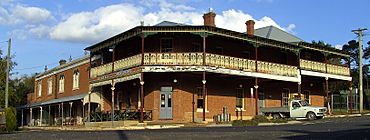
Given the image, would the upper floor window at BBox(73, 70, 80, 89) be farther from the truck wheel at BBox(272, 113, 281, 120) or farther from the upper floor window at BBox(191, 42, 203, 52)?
the truck wheel at BBox(272, 113, 281, 120)

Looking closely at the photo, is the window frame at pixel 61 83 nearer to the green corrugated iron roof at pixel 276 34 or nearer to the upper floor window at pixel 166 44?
the upper floor window at pixel 166 44

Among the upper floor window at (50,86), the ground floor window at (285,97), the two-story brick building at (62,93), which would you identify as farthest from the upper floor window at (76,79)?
the ground floor window at (285,97)

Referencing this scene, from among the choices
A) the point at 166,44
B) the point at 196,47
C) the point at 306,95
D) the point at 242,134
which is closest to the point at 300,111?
the point at 196,47

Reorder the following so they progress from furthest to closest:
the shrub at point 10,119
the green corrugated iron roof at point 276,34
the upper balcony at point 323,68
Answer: the green corrugated iron roof at point 276,34, the upper balcony at point 323,68, the shrub at point 10,119

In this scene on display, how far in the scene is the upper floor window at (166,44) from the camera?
33.9 m

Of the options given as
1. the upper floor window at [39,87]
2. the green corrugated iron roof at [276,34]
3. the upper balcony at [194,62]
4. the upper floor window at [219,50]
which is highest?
the green corrugated iron roof at [276,34]

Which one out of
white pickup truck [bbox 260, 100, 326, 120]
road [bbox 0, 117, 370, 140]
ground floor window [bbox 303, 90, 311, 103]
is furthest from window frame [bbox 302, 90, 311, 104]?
road [bbox 0, 117, 370, 140]

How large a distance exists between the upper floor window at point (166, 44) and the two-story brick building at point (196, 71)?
5cm

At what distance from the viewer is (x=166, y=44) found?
34.1 meters

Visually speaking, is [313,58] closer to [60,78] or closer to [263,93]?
[263,93]

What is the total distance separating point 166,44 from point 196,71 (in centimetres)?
414

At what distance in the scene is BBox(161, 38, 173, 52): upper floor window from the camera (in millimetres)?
33875

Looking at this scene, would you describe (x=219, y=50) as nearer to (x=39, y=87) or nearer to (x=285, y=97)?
(x=285, y=97)

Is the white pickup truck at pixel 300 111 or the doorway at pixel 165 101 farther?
the doorway at pixel 165 101
